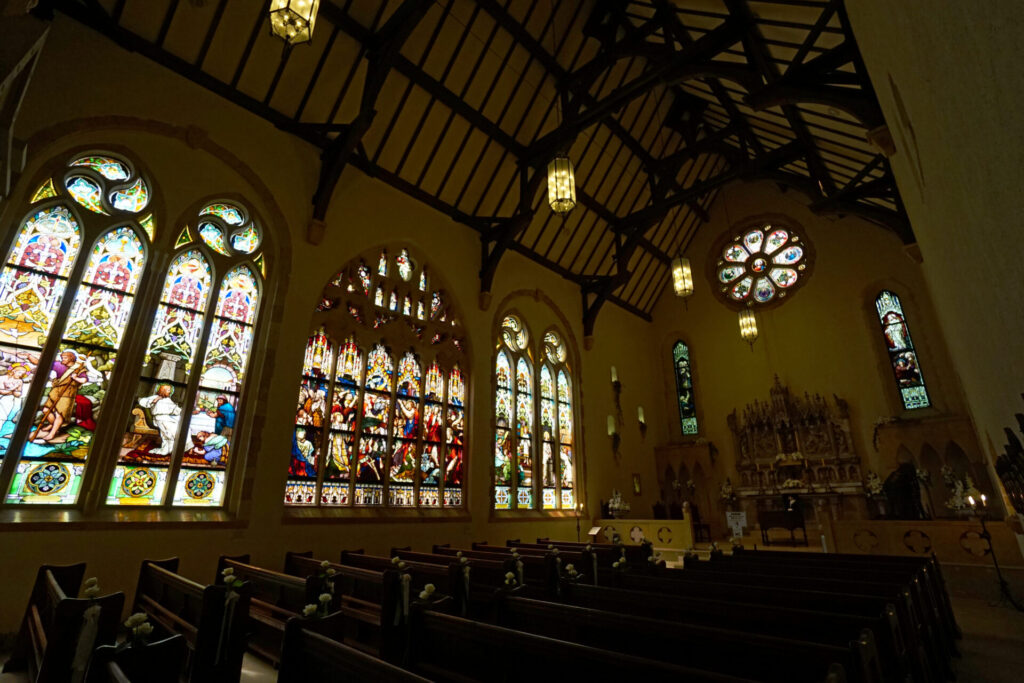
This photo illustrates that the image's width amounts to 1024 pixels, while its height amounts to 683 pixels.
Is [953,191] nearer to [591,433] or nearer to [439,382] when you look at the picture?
[439,382]

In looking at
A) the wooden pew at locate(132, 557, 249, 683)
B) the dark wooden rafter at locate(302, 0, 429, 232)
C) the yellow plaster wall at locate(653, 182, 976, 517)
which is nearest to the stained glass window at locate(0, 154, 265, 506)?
the dark wooden rafter at locate(302, 0, 429, 232)

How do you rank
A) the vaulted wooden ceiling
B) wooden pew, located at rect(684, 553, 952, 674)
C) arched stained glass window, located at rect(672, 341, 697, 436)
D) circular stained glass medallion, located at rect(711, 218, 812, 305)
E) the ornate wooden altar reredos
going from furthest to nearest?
arched stained glass window, located at rect(672, 341, 697, 436) → circular stained glass medallion, located at rect(711, 218, 812, 305) → the ornate wooden altar reredos → the vaulted wooden ceiling → wooden pew, located at rect(684, 553, 952, 674)

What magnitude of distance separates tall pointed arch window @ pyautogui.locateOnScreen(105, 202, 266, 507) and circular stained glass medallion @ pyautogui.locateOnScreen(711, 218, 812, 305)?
12.0 meters

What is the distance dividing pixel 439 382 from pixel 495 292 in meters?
2.46

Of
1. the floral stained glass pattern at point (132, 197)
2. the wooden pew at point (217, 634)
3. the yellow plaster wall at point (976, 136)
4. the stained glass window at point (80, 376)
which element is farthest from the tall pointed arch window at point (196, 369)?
the yellow plaster wall at point (976, 136)

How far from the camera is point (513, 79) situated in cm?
884

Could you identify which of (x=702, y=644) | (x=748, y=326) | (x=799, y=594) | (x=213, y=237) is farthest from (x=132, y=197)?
(x=748, y=326)

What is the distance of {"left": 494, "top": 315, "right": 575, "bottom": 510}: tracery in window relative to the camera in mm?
9570

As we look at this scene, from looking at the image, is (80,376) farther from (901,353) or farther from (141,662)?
(901,353)

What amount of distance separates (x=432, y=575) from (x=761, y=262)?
12.5 meters

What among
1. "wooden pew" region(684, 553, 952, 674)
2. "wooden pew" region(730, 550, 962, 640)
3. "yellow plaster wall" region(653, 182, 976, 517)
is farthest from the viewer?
"yellow plaster wall" region(653, 182, 976, 517)

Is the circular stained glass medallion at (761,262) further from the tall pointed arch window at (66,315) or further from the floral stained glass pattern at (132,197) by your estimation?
the tall pointed arch window at (66,315)

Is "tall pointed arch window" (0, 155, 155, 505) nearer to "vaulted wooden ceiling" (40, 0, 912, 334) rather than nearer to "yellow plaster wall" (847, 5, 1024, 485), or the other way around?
"vaulted wooden ceiling" (40, 0, 912, 334)

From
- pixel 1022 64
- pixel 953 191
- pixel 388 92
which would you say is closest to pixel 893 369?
pixel 953 191
